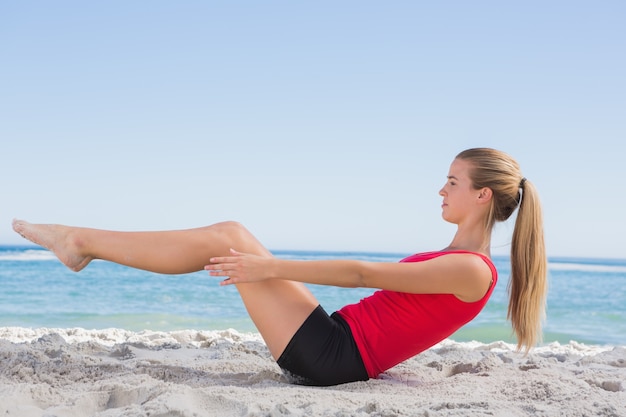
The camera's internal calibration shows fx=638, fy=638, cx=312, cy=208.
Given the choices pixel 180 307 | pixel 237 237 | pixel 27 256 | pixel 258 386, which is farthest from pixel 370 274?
pixel 27 256

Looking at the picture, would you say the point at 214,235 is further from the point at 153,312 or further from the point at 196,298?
the point at 196,298

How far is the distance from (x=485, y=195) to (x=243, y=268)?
117 centimetres

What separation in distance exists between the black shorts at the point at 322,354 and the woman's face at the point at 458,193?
713 millimetres

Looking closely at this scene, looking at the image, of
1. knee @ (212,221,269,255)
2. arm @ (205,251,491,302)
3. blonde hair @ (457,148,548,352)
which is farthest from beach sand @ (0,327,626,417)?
knee @ (212,221,269,255)

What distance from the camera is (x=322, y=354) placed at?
9.08 ft

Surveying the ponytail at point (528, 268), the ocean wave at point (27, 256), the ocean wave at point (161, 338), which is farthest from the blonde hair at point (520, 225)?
the ocean wave at point (27, 256)

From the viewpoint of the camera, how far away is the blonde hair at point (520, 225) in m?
2.94

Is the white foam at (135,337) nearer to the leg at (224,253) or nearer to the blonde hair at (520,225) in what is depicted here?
the leg at (224,253)

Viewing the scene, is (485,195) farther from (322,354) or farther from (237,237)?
(237,237)

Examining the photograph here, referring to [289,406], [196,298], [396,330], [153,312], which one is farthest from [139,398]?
[196,298]

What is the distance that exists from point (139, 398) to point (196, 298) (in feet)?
30.8

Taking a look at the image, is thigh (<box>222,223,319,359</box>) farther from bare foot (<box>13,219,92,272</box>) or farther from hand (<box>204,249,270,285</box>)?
bare foot (<box>13,219,92,272</box>)

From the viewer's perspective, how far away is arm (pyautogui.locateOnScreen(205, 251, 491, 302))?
2551 mm

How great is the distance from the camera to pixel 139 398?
7.70ft
